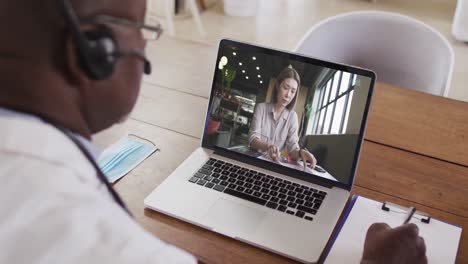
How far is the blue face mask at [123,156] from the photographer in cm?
112

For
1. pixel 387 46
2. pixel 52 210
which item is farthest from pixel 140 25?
pixel 387 46

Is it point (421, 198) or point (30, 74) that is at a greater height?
point (30, 74)

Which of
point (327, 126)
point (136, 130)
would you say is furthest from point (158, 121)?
point (327, 126)

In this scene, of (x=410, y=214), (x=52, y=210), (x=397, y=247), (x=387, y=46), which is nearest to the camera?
(x=52, y=210)

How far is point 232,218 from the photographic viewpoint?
99cm

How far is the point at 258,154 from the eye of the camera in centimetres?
113

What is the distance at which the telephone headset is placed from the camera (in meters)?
0.59

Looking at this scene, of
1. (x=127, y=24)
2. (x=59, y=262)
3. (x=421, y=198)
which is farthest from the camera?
(x=421, y=198)

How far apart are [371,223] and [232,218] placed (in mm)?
266

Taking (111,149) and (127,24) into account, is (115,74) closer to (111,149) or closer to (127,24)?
(127,24)

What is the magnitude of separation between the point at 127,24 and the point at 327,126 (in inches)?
21.5

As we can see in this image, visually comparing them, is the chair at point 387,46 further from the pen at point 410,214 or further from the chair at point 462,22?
the chair at point 462,22

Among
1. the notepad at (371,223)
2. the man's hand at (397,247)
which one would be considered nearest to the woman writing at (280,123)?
the notepad at (371,223)

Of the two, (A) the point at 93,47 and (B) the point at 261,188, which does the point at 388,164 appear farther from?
(A) the point at 93,47
